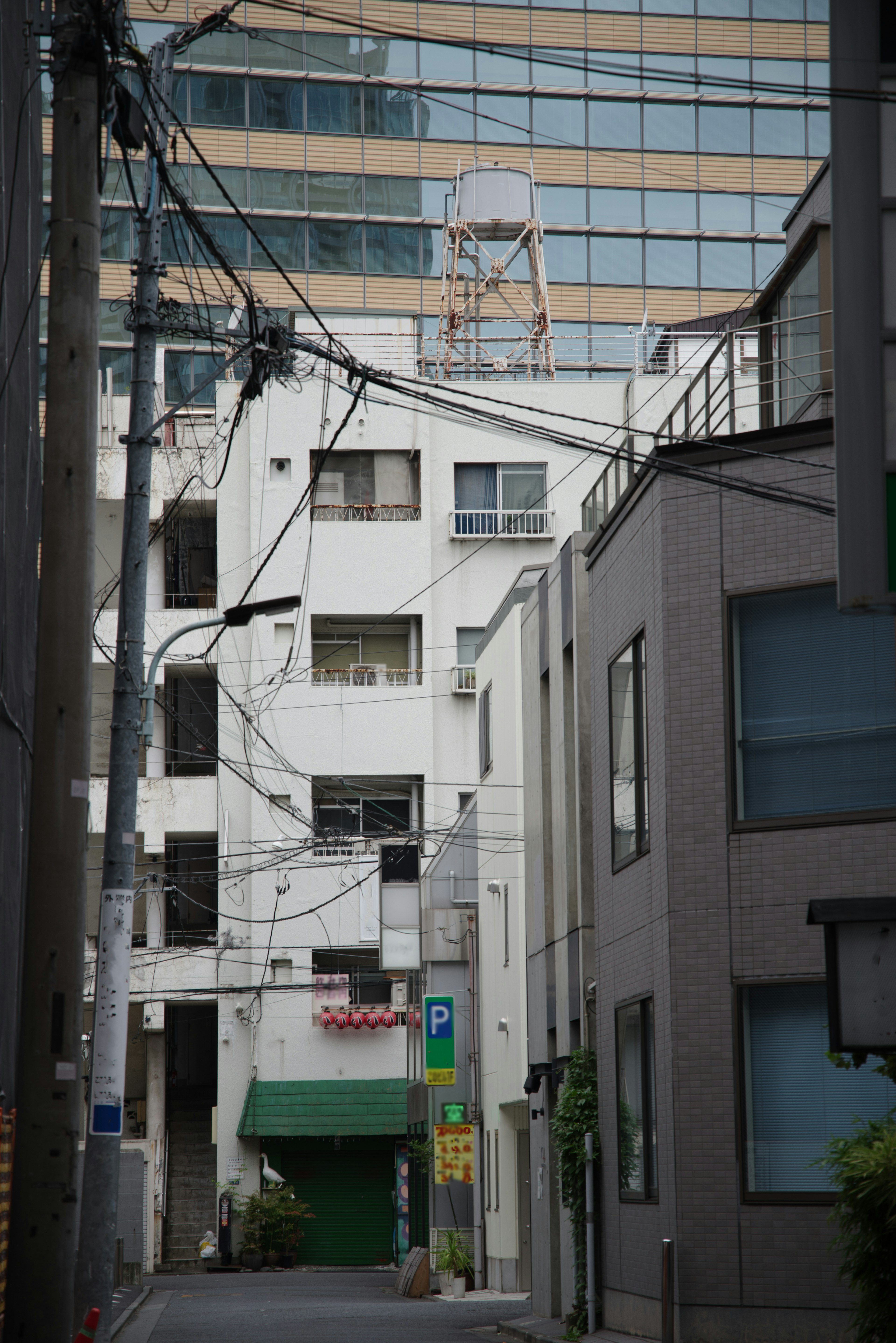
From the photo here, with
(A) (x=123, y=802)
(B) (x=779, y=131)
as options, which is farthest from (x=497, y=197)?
(A) (x=123, y=802)

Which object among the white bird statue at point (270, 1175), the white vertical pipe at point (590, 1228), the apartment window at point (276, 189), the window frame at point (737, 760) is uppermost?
the apartment window at point (276, 189)

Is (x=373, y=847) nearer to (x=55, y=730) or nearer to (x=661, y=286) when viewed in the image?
(x=661, y=286)

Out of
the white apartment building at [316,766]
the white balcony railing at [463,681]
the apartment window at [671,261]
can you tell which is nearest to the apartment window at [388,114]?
the apartment window at [671,261]

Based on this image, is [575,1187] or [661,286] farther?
[661,286]

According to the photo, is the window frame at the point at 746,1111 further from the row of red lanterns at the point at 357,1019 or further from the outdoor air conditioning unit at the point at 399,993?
the outdoor air conditioning unit at the point at 399,993

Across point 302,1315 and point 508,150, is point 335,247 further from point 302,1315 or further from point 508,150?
point 302,1315

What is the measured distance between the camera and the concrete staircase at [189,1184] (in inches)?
1750

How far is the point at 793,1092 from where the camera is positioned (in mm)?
13898

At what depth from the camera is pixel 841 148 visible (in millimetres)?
7734

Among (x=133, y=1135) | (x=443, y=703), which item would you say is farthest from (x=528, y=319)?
(x=133, y=1135)

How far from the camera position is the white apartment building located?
4466 centimetres

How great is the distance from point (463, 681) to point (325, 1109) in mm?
12402

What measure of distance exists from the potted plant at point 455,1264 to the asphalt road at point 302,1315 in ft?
2.75

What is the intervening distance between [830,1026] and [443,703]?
39014 mm
